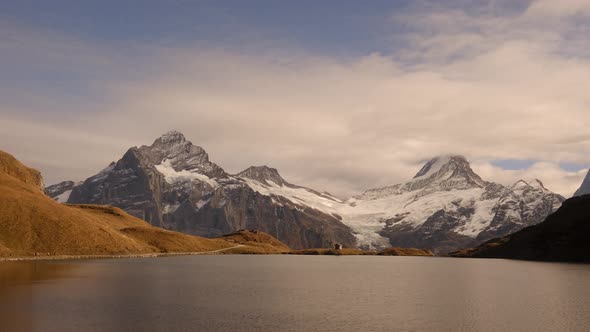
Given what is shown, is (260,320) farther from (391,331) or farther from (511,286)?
(511,286)

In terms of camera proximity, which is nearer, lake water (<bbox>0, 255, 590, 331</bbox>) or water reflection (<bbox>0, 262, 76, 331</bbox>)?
water reflection (<bbox>0, 262, 76, 331</bbox>)

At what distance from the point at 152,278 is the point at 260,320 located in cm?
6753

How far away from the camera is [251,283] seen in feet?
435

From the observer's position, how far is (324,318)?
260ft

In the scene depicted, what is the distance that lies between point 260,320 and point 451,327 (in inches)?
983

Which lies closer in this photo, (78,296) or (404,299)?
(78,296)

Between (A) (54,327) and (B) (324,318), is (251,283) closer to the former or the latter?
(B) (324,318)

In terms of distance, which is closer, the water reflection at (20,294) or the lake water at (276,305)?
the water reflection at (20,294)

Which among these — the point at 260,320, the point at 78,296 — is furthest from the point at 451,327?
the point at 78,296

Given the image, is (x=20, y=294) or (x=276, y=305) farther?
(x=20, y=294)

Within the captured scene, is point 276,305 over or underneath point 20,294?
underneath

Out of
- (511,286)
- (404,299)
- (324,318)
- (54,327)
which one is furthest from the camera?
(511,286)

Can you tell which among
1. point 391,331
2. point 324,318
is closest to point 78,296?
point 324,318

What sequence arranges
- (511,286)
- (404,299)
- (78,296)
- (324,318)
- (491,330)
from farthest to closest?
1. (511,286)
2. (404,299)
3. (78,296)
4. (324,318)
5. (491,330)
